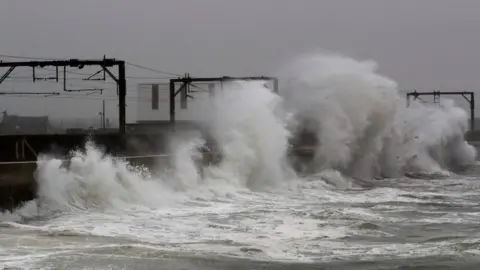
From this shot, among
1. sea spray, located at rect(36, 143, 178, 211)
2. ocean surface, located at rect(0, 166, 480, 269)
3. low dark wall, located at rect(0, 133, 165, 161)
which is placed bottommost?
ocean surface, located at rect(0, 166, 480, 269)

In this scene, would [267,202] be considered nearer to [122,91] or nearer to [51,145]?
[51,145]

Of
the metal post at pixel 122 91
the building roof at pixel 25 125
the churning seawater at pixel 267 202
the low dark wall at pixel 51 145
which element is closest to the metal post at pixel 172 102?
the churning seawater at pixel 267 202

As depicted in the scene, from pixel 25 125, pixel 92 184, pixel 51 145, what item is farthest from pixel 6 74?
pixel 25 125

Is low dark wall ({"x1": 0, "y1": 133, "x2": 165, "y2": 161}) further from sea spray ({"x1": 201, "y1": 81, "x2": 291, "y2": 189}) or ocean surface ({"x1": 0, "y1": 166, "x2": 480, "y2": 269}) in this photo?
ocean surface ({"x1": 0, "y1": 166, "x2": 480, "y2": 269})

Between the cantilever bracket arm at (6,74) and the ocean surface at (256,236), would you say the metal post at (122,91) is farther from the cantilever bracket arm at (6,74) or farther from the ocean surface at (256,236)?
the ocean surface at (256,236)

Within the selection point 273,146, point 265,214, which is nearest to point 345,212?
point 265,214

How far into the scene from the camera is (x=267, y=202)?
21.1 meters

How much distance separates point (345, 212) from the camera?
17.9 m

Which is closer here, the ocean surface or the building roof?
the ocean surface

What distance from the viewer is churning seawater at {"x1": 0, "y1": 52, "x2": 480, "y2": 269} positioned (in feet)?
37.4

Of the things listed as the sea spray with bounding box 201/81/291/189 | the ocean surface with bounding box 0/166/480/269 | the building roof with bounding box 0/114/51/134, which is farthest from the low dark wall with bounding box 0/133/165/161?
the building roof with bounding box 0/114/51/134

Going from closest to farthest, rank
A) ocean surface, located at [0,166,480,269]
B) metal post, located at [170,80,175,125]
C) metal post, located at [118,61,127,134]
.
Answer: ocean surface, located at [0,166,480,269] < metal post, located at [118,61,127,134] < metal post, located at [170,80,175,125]

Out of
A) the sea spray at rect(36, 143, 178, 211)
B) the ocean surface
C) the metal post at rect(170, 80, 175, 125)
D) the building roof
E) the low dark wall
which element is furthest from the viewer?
the building roof

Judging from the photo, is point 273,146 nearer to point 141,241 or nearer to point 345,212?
point 345,212
